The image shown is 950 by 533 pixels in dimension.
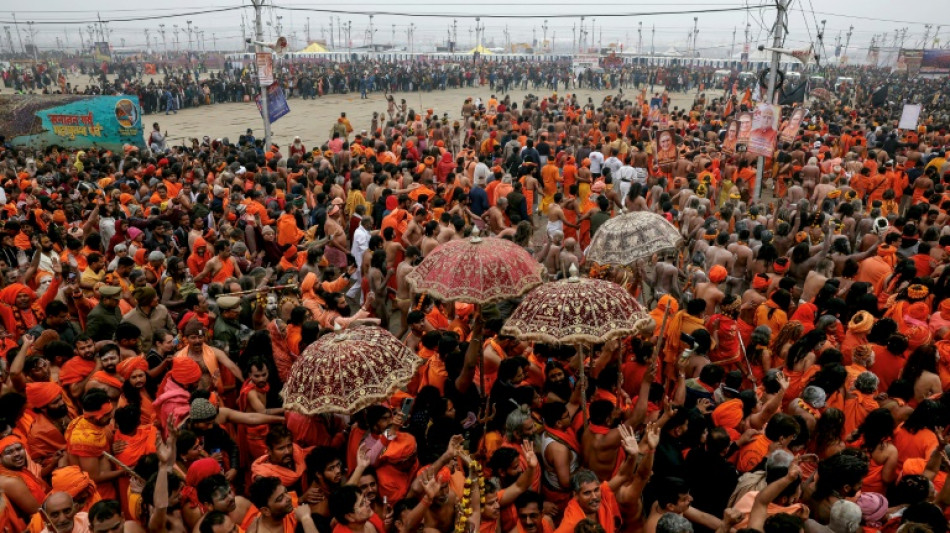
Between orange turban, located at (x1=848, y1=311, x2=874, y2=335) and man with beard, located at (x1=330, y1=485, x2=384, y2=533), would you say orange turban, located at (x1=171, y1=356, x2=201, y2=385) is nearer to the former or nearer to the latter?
man with beard, located at (x1=330, y1=485, x2=384, y2=533)

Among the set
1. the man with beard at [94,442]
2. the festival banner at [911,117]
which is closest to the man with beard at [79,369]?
the man with beard at [94,442]

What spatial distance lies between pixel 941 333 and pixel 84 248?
895 cm

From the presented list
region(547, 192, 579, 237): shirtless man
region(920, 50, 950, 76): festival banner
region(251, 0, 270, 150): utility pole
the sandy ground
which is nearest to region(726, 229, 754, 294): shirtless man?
region(547, 192, 579, 237): shirtless man

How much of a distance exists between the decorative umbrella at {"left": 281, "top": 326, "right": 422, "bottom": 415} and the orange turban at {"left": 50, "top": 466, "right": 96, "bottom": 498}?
1191mm

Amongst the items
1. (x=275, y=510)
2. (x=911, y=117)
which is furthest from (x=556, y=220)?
(x=911, y=117)

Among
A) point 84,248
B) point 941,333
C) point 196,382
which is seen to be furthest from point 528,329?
point 84,248

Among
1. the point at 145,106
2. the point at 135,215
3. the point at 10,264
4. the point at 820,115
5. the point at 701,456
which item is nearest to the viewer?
the point at 701,456

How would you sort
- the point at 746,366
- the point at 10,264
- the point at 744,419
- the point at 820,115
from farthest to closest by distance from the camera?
the point at 820,115
the point at 10,264
the point at 746,366
the point at 744,419

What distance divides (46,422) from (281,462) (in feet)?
5.65

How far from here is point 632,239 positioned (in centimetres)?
530

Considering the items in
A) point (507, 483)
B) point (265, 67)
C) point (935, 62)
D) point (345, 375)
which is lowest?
point (507, 483)

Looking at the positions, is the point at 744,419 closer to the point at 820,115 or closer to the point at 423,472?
the point at 423,472

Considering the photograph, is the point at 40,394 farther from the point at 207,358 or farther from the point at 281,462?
the point at 281,462

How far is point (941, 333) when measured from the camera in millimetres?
5613
